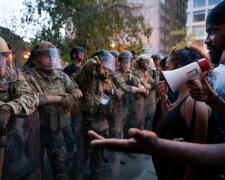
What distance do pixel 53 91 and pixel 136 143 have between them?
8.05ft

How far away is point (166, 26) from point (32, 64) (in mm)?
42360

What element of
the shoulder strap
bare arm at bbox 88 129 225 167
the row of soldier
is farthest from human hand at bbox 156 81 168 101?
bare arm at bbox 88 129 225 167

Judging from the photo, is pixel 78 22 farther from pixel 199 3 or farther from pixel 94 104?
pixel 199 3

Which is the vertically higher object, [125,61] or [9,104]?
[125,61]

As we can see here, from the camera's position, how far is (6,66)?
2230mm

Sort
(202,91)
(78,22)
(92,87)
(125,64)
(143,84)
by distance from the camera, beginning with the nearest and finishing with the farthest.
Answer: (202,91), (92,87), (125,64), (143,84), (78,22)

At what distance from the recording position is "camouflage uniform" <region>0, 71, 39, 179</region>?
203 centimetres

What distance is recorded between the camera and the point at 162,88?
241 centimetres

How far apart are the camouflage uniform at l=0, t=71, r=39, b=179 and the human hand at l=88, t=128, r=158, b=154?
5.00ft

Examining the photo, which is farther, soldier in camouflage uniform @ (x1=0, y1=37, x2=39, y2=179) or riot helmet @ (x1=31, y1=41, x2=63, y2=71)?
riot helmet @ (x1=31, y1=41, x2=63, y2=71)

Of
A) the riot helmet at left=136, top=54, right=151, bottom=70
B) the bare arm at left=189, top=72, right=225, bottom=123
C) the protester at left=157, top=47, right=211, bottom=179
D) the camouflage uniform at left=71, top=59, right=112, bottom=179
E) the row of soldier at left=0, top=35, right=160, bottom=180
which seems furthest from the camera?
the riot helmet at left=136, top=54, right=151, bottom=70

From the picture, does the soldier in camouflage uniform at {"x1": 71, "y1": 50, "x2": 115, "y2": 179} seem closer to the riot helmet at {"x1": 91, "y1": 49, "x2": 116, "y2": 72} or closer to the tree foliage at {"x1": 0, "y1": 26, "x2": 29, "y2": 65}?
the riot helmet at {"x1": 91, "y1": 49, "x2": 116, "y2": 72}

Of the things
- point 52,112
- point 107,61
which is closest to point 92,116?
point 52,112

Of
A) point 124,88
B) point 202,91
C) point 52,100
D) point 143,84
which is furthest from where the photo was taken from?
point 143,84
